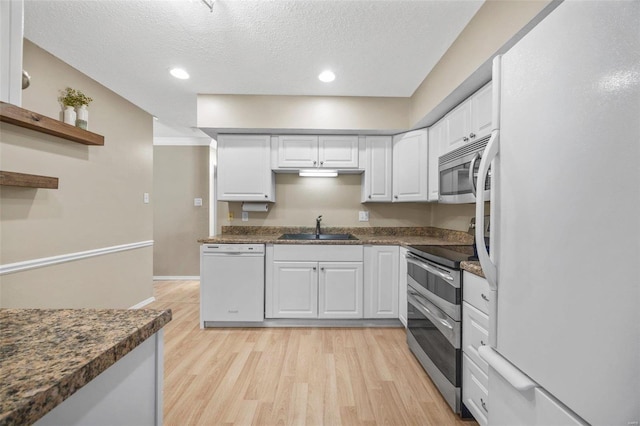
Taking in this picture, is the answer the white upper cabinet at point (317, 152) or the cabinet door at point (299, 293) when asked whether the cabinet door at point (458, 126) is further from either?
the cabinet door at point (299, 293)

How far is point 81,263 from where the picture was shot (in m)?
2.57

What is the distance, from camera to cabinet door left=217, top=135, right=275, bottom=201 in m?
3.13

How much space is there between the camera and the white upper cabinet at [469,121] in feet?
6.11

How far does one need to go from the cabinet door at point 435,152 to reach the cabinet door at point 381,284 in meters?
0.70

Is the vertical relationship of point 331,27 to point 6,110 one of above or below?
above

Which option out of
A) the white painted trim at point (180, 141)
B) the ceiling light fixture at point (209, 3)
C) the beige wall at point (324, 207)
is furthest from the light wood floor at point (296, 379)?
the white painted trim at point (180, 141)

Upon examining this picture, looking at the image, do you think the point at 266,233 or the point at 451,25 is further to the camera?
the point at 266,233

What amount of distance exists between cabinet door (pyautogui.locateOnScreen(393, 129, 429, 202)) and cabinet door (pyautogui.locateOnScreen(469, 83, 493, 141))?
0.88 meters

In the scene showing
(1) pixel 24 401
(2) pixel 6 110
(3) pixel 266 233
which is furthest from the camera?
(3) pixel 266 233

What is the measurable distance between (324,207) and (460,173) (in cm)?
171

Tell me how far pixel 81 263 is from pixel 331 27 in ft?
9.80

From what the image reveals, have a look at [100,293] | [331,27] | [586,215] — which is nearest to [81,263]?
[100,293]

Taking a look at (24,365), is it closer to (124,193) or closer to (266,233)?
(266,233)

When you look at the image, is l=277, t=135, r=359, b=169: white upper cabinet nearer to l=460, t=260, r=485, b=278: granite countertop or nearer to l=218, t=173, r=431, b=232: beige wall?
l=218, t=173, r=431, b=232: beige wall
